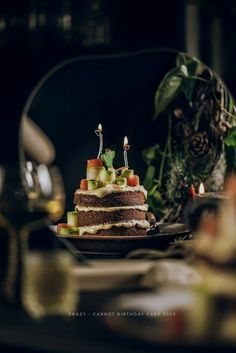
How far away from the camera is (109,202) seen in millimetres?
1511

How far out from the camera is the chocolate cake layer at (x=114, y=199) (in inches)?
59.1

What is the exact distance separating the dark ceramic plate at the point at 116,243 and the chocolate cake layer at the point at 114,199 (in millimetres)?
71

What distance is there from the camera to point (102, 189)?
1.51 meters

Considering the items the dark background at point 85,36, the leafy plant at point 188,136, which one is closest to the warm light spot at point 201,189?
the leafy plant at point 188,136

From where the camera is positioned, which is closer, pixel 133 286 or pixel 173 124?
pixel 133 286

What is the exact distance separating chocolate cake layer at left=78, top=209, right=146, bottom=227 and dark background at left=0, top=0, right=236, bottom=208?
0.29 feet

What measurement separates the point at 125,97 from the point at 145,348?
0.71 metres

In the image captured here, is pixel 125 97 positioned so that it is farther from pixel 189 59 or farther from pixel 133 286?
pixel 133 286

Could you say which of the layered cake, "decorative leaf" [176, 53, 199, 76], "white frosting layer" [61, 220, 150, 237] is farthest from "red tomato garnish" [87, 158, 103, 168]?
"decorative leaf" [176, 53, 199, 76]

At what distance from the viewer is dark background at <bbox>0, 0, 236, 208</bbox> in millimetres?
1471

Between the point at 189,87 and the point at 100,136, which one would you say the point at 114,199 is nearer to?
the point at 100,136

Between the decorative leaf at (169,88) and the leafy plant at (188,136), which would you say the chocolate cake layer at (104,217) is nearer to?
the leafy plant at (188,136)

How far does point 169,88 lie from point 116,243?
287 millimetres

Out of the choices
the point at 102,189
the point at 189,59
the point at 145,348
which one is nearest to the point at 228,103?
the point at 189,59
